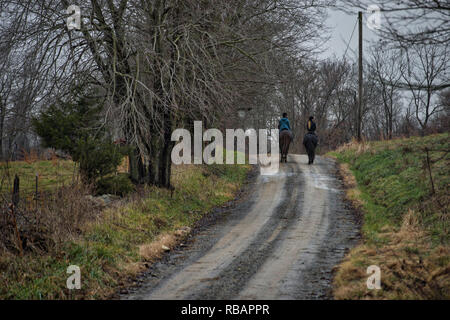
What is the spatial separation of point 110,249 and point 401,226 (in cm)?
624

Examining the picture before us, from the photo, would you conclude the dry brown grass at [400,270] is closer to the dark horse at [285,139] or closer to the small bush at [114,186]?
the small bush at [114,186]

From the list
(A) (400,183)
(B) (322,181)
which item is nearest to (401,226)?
(A) (400,183)

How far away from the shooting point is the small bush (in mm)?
13008

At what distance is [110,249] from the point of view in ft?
29.7

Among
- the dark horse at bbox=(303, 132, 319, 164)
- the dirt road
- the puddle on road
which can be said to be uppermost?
the dark horse at bbox=(303, 132, 319, 164)

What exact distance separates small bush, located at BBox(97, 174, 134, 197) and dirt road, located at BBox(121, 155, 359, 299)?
8.92 feet

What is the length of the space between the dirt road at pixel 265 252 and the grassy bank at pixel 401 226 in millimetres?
476

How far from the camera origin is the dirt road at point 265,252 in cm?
734

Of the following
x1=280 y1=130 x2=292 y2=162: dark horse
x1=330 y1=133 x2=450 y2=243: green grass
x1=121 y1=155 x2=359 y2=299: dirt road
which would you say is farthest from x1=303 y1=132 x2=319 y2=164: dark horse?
x1=121 y1=155 x2=359 y2=299: dirt road

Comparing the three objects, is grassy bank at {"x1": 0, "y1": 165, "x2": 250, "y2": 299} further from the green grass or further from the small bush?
the green grass

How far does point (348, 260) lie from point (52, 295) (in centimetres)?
512

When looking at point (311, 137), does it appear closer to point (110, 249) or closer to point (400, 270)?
point (110, 249)
